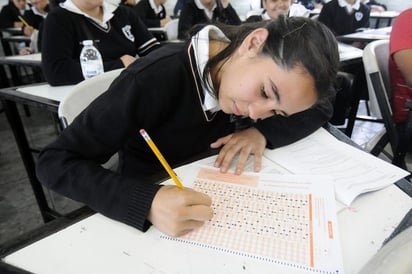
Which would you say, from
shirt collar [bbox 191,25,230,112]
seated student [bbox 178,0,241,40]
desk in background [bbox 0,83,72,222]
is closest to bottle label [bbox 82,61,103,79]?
desk in background [bbox 0,83,72,222]

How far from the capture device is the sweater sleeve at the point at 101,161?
1.90 feet

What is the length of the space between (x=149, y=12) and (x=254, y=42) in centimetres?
424

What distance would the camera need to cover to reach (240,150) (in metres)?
0.80

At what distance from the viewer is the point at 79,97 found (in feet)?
2.94

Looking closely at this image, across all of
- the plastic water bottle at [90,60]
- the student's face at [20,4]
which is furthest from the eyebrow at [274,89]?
the student's face at [20,4]

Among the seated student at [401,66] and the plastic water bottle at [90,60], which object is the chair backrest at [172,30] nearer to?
the plastic water bottle at [90,60]

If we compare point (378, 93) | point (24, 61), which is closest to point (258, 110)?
point (378, 93)

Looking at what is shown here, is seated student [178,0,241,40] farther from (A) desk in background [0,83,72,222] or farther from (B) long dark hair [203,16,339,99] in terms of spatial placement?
(B) long dark hair [203,16,339,99]

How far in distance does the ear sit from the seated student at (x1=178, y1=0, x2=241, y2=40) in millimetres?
2642

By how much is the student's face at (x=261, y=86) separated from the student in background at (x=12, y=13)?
180 inches

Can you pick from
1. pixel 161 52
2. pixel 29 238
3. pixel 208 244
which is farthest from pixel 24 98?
pixel 208 244

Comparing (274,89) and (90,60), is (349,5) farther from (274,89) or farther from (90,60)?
(274,89)

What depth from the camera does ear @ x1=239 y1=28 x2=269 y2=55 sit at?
2.34 ft

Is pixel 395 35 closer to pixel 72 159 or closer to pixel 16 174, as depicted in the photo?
pixel 72 159
